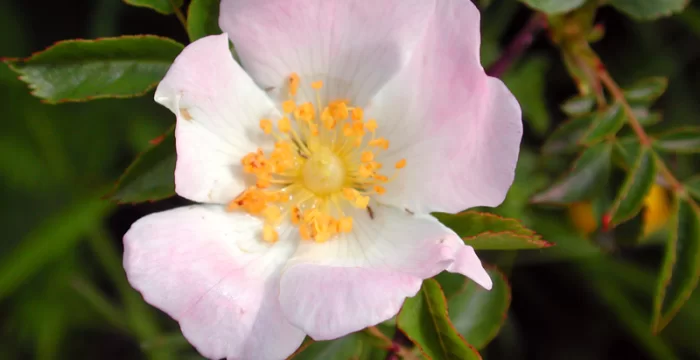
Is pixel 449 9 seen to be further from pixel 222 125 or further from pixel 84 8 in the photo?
pixel 84 8

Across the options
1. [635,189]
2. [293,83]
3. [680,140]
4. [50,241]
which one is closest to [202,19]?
[293,83]

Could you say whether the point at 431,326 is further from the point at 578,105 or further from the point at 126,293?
the point at 126,293

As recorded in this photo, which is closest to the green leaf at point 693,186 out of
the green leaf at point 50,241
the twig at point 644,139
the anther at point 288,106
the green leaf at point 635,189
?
the twig at point 644,139

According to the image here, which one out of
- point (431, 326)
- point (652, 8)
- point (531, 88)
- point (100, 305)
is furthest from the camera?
point (100, 305)

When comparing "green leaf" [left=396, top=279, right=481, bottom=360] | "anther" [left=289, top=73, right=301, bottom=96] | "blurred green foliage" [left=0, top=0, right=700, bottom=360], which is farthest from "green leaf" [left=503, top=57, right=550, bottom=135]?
"green leaf" [left=396, top=279, right=481, bottom=360]

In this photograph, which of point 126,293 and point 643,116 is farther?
point 126,293

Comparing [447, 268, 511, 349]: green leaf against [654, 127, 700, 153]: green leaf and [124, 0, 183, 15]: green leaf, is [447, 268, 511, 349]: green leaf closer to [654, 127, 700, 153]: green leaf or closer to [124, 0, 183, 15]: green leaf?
[654, 127, 700, 153]: green leaf

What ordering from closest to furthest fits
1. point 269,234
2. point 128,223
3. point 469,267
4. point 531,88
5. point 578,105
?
point 469,267 < point 269,234 < point 578,105 < point 531,88 < point 128,223

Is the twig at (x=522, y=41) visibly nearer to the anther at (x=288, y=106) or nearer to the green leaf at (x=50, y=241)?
the anther at (x=288, y=106)
